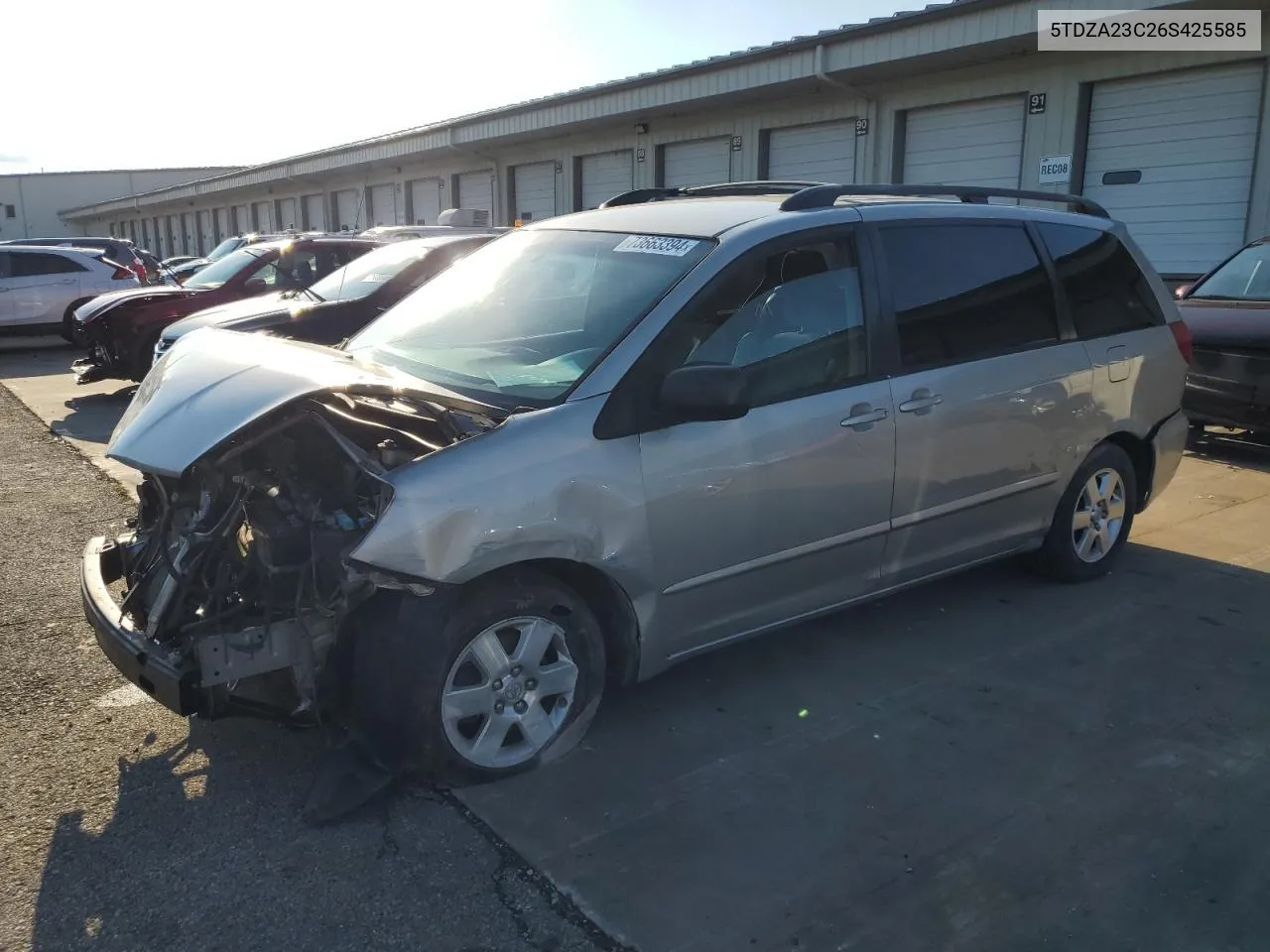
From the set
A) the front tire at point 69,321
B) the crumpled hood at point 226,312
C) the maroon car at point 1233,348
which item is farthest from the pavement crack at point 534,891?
the front tire at point 69,321

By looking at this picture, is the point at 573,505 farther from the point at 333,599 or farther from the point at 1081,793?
the point at 1081,793

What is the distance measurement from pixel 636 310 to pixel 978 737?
1929 mm

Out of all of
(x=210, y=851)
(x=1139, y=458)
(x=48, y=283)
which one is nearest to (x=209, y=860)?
(x=210, y=851)

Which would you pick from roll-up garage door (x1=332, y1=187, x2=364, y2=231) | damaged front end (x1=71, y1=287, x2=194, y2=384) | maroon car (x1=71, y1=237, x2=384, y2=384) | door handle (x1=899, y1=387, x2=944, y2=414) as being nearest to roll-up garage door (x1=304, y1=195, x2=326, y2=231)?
roll-up garage door (x1=332, y1=187, x2=364, y2=231)

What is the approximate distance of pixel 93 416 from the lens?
33.5 ft

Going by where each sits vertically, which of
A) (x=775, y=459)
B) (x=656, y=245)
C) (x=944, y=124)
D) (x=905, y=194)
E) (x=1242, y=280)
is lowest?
(x=775, y=459)

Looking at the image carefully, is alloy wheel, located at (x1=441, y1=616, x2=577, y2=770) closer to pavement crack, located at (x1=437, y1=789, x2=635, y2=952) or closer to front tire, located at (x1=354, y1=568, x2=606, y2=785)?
front tire, located at (x1=354, y1=568, x2=606, y2=785)

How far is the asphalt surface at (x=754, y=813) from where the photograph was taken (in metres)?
2.66

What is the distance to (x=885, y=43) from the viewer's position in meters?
12.5

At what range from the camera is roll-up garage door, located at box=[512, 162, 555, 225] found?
20.5 meters

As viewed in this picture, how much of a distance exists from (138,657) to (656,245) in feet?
7.43

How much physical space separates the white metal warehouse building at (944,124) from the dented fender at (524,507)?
9498 mm

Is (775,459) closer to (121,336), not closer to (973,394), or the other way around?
(973,394)

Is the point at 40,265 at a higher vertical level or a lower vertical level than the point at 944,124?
lower
